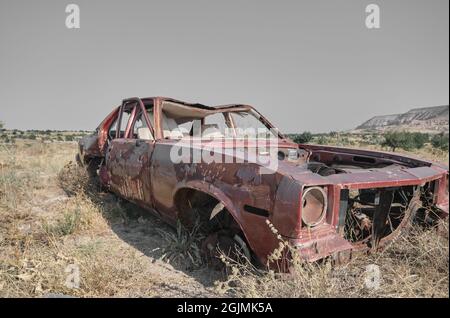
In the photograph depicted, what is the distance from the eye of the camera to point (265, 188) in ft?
6.50

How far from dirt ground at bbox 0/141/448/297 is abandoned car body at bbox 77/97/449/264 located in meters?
0.19

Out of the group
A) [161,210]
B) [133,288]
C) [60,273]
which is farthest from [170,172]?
[60,273]

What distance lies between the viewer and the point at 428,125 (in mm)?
2223

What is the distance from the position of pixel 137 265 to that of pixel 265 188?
144 centimetres

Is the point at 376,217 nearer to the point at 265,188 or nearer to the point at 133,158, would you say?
the point at 265,188

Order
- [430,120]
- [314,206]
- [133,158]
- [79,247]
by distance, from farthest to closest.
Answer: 1. [133,158]
2. [79,247]
3. [430,120]
4. [314,206]

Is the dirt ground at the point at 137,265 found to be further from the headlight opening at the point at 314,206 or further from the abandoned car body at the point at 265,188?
the headlight opening at the point at 314,206

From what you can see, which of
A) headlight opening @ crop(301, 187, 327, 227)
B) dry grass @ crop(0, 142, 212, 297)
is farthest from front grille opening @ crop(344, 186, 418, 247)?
dry grass @ crop(0, 142, 212, 297)

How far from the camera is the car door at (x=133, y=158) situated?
128 inches

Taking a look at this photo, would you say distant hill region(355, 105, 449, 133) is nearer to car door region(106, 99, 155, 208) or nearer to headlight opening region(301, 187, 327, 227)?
headlight opening region(301, 187, 327, 227)

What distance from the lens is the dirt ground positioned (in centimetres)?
194

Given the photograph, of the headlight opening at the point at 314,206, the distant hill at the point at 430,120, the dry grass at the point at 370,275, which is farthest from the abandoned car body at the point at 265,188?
the distant hill at the point at 430,120

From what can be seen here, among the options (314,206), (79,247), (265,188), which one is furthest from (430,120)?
(79,247)
